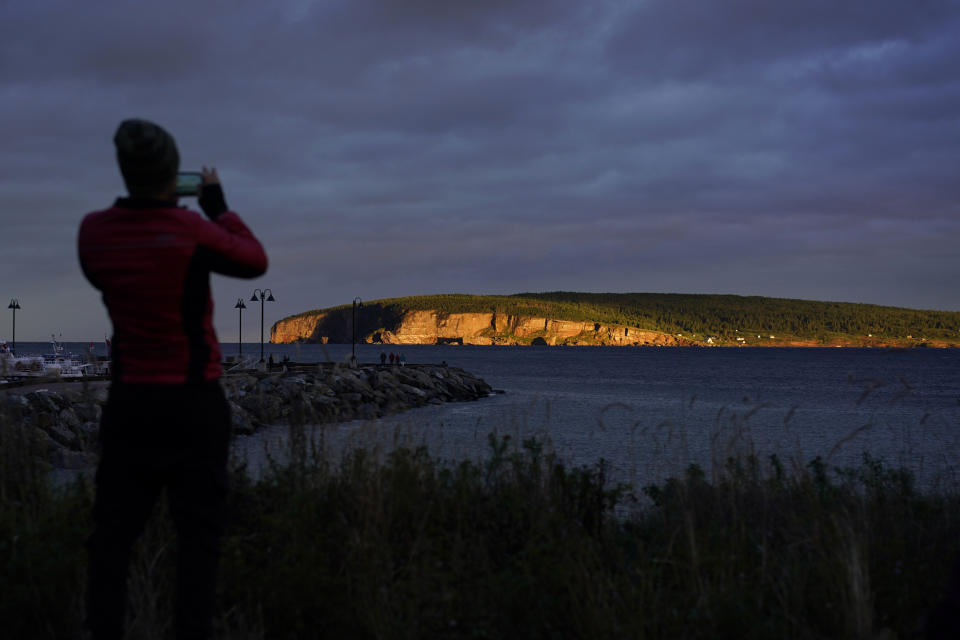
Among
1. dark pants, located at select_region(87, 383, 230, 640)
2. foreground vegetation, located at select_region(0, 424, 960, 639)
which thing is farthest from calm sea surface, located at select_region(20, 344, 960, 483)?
dark pants, located at select_region(87, 383, 230, 640)

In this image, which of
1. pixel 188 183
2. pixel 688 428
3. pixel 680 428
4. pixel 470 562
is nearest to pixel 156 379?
pixel 188 183

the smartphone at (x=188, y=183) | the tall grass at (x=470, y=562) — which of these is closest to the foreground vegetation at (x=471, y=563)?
the tall grass at (x=470, y=562)

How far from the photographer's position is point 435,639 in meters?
3.59

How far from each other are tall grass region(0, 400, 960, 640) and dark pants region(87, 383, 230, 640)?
78 centimetres

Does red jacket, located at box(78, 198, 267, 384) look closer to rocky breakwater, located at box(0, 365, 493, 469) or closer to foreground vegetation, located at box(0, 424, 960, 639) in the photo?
foreground vegetation, located at box(0, 424, 960, 639)

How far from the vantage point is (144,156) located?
8.98 ft

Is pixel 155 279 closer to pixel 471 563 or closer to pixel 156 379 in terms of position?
pixel 156 379

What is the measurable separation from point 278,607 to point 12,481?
293 centimetres

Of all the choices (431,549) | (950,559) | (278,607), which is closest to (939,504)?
(950,559)

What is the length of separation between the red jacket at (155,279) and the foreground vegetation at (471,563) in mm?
1527

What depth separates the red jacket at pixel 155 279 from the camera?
271cm

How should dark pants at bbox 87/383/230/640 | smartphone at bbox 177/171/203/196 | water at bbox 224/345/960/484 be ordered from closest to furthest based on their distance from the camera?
dark pants at bbox 87/383/230/640
smartphone at bbox 177/171/203/196
water at bbox 224/345/960/484

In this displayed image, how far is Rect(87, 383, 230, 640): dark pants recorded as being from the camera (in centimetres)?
269

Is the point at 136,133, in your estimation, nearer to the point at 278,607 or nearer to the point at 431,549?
the point at 278,607
